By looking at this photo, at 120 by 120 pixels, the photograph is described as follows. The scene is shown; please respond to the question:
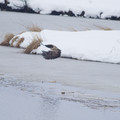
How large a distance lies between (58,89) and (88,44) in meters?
4.91

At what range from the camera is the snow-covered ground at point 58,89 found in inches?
264

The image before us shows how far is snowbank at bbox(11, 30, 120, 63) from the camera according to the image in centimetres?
1218

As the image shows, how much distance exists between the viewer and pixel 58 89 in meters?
8.09

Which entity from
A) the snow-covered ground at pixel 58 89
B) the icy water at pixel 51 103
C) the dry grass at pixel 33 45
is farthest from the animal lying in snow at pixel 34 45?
the icy water at pixel 51 103

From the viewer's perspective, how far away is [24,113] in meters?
6.59

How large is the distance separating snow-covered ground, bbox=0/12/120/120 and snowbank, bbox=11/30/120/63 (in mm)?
449

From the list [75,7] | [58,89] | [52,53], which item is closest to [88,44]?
[52,53]

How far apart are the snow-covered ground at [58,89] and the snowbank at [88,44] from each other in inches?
17.7

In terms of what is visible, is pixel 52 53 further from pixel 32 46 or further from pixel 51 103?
pixel 51 103

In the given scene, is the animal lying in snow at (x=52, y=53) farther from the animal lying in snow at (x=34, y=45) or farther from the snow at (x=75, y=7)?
the snow at (x=75, y=7)

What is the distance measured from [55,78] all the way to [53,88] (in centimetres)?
Answer: 103

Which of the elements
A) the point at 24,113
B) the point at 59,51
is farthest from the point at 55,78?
the point at 59,51

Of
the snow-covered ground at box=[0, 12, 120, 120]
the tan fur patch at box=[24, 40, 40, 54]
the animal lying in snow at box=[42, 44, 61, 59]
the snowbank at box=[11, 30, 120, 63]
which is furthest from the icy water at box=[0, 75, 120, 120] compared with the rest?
the tan fur patch at box=[24, 40, 40, 54]

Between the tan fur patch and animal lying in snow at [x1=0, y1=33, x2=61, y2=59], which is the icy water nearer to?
animal lying in snow at [x1=0, y1=33, x2=61, y2=59]
